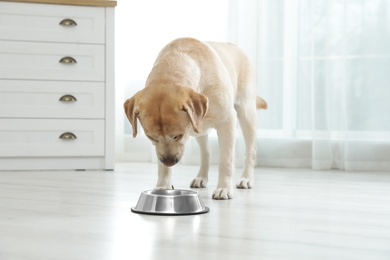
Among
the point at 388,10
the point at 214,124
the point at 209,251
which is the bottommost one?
the point at 209,251

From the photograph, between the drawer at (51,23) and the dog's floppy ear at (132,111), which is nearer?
the dog's floppy ear at (132,111)

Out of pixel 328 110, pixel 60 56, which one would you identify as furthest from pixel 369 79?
pixel 60 56

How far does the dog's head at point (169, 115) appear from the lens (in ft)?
6.80

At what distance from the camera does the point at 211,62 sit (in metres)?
2.47

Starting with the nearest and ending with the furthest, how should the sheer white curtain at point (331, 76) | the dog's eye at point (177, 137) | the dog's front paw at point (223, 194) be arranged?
the dog's eye at point (177, 137), the dog's front paw at point (223, 194), the sheer white curtain at point (331, 76)

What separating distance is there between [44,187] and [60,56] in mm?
1132

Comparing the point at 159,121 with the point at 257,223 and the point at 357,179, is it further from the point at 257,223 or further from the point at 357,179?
the point at 357,179

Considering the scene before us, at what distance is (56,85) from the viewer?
3.75 meters

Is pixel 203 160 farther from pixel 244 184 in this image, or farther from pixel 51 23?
pixel 51 23

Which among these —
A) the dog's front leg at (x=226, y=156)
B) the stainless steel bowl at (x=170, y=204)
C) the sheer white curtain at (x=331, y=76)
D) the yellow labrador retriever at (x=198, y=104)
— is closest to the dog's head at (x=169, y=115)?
the yellow labrador retriever at (x=198, y=104)

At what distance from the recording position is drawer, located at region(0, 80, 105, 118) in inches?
145

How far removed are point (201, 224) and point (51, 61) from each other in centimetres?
220

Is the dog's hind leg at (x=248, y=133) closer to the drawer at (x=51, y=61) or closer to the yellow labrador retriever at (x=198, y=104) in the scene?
the yellow labrador retriever at (x=198, y=104)

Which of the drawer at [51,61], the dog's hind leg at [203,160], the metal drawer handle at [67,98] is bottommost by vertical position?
the dog's hind leg at [203,160]
